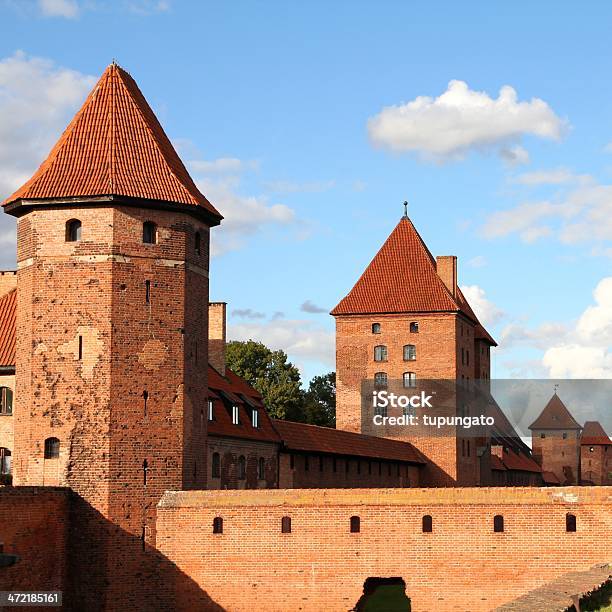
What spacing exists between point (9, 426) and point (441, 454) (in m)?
23.5

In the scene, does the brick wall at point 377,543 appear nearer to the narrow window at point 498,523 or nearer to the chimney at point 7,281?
the narrow window at point 498,523

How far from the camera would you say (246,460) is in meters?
37.9

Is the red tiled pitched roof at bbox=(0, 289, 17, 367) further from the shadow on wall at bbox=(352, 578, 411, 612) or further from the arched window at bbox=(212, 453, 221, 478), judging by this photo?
the shadow on wall at bbox=(352, 578, 411, 612)

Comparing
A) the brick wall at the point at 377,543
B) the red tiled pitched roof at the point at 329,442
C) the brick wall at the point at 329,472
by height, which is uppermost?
the red tiled pitched roof at the point at 329,442

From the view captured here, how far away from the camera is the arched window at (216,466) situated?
117 feet

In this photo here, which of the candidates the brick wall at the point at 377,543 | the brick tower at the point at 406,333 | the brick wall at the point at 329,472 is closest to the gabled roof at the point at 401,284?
the brick tower at the point at 406,333

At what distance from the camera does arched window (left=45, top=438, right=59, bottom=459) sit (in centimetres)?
2991

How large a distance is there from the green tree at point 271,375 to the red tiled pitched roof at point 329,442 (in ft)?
64.7

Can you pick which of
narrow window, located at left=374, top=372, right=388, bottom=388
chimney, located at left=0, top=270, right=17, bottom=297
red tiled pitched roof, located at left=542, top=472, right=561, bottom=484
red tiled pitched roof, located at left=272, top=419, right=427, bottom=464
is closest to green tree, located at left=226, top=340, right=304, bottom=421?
narrow window, located at left=374, top=372, right=388, bottom=388

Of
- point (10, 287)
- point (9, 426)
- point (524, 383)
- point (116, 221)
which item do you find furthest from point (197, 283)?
point (524, 383)

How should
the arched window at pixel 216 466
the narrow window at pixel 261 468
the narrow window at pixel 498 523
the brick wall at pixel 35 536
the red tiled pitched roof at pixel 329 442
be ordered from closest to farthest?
1. the brick wall at pixel 35 536
2. the narrow window at pixel 498 523
3. the arched window at pixel 216 466
4. the narrow window at pixel 261 468
5. the red tiled pitched roof at pixel 329 442

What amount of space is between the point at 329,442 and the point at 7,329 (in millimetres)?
11422

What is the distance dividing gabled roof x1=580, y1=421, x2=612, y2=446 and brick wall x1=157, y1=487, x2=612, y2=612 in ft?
288

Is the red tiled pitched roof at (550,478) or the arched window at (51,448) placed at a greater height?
the arched window at (51,448)
